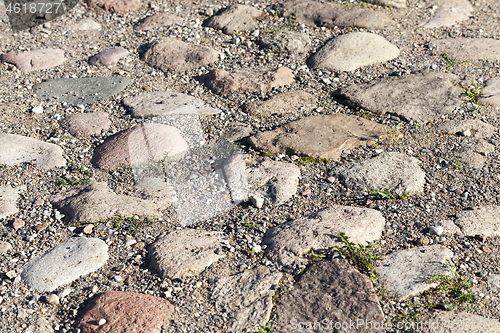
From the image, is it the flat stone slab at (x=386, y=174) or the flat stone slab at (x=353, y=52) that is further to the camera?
the flat stone slab at (x=353, y=52)

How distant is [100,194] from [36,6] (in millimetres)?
2891

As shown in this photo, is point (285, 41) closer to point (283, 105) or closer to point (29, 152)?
point (283, 105)

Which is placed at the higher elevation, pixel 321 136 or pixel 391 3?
pixel 391 3

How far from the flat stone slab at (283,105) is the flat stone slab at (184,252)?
1143mm

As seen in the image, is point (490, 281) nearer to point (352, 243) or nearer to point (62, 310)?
point (352, 243)

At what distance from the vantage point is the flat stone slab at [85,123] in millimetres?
3129

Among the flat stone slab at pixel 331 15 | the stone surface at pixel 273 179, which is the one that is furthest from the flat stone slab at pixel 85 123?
the flat stone slab at pixel 331 15

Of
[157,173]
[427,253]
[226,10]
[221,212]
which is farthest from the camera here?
[226,10]

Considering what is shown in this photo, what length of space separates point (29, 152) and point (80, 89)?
2.56ft

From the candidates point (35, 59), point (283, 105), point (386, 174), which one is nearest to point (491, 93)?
point (386, 174)

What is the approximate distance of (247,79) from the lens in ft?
11.5

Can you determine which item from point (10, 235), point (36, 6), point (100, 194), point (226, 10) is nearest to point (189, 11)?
point (226, 10)

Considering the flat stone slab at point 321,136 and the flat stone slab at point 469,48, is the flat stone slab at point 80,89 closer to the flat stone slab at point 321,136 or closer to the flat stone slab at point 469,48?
the flat stone slab at point 321,136

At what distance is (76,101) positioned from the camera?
342cm
